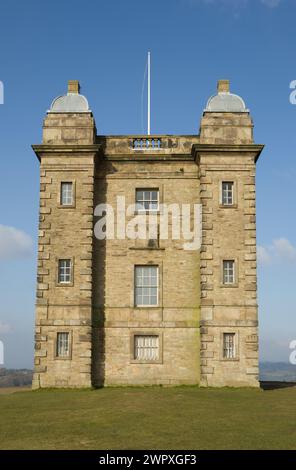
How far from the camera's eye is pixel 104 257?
27844mm

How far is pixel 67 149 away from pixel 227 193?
8.02 meters

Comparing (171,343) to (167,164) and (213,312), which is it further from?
(167,164)

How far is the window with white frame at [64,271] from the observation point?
2711 cm

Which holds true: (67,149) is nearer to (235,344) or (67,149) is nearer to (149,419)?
(235,344)

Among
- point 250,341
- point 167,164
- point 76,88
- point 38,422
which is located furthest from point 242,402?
point 76,88

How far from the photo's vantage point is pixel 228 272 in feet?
88.8

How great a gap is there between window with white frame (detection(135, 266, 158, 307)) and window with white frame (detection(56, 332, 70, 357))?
3.71 meters

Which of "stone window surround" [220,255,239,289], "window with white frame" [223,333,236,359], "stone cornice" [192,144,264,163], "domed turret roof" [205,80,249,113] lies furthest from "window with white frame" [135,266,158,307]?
"domed turret roof" [205,80,249,113]

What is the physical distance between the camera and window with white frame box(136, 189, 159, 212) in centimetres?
2845

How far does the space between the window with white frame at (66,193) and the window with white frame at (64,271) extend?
112 inches

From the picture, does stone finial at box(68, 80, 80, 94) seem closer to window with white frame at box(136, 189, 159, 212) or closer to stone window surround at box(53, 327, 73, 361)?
window with white frame at box(136, 189, 159, 212)

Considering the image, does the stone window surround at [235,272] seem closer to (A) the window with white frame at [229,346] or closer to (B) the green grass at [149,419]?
(A) the window with white frame at [229,346]

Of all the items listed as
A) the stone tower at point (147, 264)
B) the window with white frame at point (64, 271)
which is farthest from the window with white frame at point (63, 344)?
the window with white frame at point (64, 271)

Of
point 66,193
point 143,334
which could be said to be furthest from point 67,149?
point 143,334
